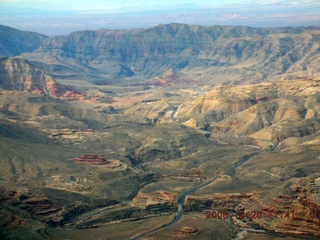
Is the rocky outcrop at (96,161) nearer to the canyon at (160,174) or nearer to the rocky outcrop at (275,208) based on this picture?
the canyon at (160,174)

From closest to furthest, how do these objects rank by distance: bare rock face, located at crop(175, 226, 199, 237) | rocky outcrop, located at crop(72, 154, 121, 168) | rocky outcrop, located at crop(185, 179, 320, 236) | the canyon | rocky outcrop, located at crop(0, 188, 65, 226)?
1. bare rock face, located at crop(175, 226, 199, 237)
2. rocky outcrop, located at crop(185, 179, 320, 236)
3. the canyon
4. rocky outcrop, located at crop(0, 188, 65, 226)
5. rocky outcrop, located at crop(72, 154, 121, 168)

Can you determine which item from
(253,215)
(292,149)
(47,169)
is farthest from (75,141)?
(253,215)

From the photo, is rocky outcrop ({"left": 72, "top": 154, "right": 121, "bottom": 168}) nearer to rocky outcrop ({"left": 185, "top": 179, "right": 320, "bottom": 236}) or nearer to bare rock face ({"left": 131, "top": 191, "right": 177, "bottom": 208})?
bare rock face ({"left": 131, "top": 191, "right": 177, "bottom": 208})

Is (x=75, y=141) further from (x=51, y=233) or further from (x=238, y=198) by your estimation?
(x=51, y=233)

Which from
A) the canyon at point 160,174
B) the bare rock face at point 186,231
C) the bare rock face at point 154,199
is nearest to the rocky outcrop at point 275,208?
the canyon at point 160,174
